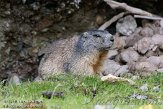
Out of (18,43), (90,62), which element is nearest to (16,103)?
(90,62)

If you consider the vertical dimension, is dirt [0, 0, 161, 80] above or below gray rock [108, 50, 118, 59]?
above

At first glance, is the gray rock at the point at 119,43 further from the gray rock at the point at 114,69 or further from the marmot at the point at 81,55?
the marmot at the point at 81,55

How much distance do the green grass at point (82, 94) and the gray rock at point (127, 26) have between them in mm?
4585

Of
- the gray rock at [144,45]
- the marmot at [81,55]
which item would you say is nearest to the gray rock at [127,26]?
the gray rock at [144,45]

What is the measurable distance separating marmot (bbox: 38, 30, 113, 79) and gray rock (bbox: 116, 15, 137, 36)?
2.28m

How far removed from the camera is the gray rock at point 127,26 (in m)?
13.9

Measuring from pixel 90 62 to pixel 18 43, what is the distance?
271cm

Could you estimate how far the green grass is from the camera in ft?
23.0

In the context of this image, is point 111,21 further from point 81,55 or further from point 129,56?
point 81,55

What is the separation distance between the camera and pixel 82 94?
25.7 ft

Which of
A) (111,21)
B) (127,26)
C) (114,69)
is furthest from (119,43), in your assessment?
(114,69)

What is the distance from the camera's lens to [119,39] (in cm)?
1358

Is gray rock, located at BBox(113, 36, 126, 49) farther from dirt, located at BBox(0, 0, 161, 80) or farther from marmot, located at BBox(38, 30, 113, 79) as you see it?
marmot, located at BBox(38, 30, 113, 79)

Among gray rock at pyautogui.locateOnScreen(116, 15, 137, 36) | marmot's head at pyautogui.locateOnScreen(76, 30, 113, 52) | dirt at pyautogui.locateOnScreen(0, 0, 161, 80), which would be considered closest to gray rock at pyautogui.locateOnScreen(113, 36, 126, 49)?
dirt at pyautogui.locateOnScreen(0, 0, 161, 80)
